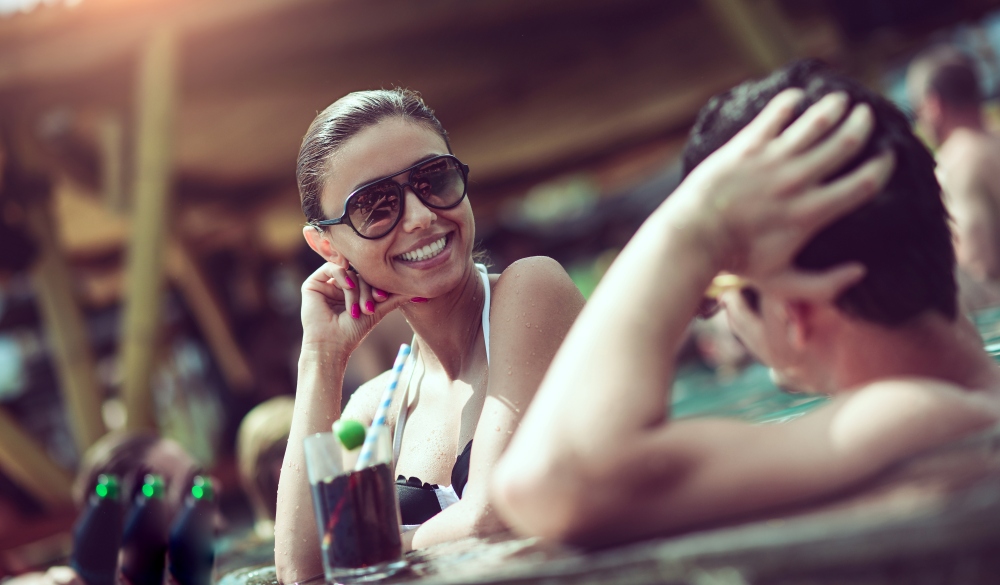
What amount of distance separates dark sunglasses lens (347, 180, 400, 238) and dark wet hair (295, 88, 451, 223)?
12cm

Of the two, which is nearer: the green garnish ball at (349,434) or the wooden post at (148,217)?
the green garnish ball at (349,434)

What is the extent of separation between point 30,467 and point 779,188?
519 centimetres

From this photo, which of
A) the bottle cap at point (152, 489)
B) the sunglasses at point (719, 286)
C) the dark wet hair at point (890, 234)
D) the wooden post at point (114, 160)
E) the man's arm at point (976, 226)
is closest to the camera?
the dark wet hair at point (890, 234)

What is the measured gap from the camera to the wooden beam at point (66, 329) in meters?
5.10

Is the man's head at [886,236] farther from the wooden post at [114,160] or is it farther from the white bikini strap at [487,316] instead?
the wooden post at [114,160]

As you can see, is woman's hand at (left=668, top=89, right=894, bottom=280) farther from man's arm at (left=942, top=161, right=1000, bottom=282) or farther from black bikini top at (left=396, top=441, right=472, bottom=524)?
man's arm at (left=942, top=161, right=1000, bottom=282)

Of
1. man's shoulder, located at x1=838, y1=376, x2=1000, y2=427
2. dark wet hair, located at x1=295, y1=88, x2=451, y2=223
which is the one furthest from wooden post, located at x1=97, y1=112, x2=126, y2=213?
man's shoulder, located at x1=838, y1=376, x2=1000, y2=427

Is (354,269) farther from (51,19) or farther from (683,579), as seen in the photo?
(51,19)

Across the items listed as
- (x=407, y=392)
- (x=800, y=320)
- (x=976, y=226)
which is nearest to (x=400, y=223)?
(x=407, y=392)

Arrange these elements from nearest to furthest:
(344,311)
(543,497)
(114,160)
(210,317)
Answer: (543,497) → (344,311) → (114,160) → (210,317)

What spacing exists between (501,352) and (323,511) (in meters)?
0.46

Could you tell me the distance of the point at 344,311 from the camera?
6.55 ft

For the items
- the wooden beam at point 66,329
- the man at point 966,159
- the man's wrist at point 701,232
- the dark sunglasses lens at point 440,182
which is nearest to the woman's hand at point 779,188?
the man's wrist at point 701,232

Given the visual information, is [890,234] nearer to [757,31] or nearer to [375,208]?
[375,208]
